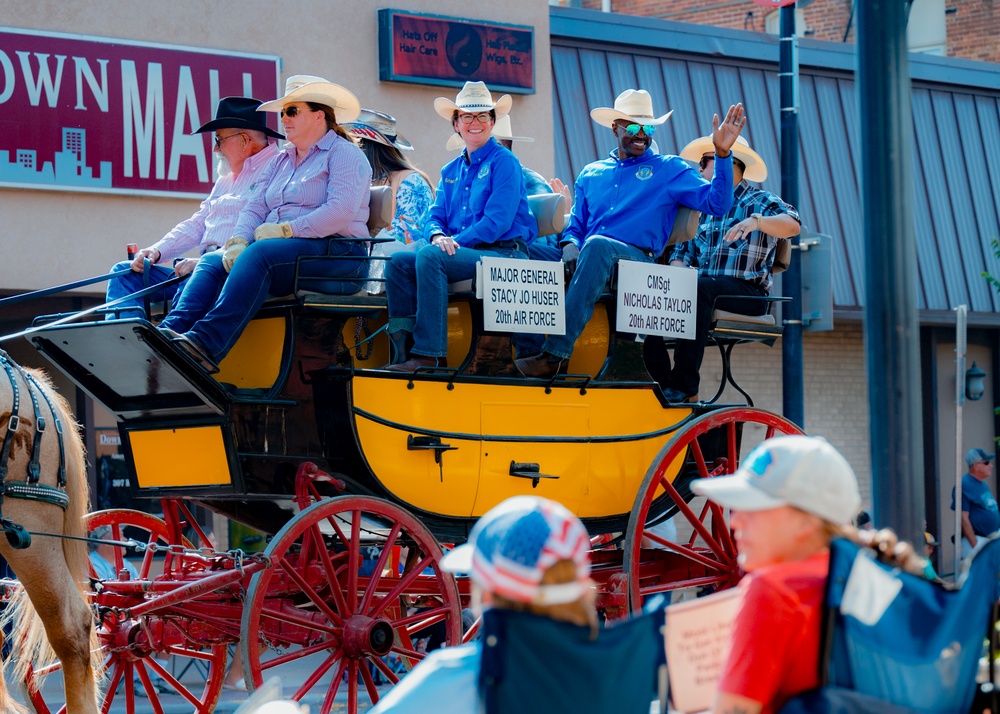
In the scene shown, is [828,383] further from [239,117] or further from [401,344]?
[239,117]

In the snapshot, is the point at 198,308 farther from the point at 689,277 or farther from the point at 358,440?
the point at 689,277

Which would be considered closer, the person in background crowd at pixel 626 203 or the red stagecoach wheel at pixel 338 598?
the red stagecoach wheel at pixel 338 598

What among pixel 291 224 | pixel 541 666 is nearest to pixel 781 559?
pixel 541 666

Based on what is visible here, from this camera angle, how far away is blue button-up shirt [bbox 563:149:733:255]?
23.2 feet

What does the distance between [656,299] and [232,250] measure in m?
2.25

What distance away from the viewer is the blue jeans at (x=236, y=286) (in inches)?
237

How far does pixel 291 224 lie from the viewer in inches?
247

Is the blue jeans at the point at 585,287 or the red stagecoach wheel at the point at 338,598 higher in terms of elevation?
the blue jeans at the point at 585,287

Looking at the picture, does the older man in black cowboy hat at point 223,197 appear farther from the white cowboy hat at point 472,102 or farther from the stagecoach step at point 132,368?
the white cowboy hat at point 472,102

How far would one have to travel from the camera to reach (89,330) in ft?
19.0

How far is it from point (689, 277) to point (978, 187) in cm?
879

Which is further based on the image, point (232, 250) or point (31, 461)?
point (232, 250)

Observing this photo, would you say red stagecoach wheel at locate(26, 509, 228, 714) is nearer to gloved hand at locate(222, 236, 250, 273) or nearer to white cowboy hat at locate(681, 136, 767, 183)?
gloved hand at locate(222, 236, 250, 273)

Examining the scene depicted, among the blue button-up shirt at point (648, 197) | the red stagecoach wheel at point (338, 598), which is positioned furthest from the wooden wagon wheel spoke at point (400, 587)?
the blue button-up shirt at point (648, 197)
